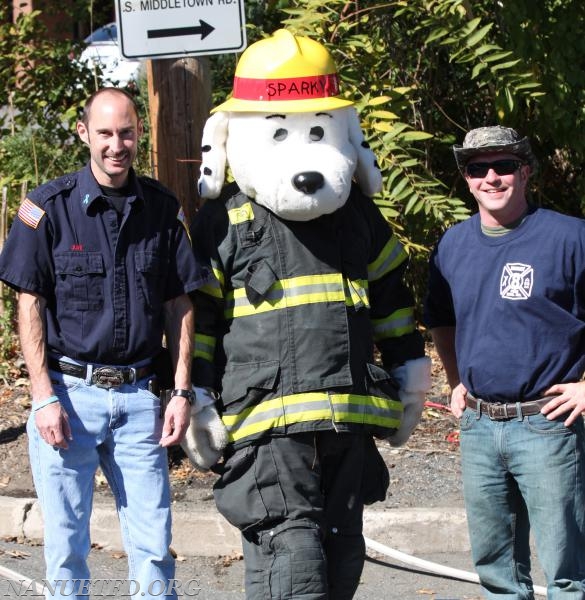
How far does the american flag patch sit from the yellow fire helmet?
71 cm

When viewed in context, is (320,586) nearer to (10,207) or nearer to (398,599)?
(398,599)

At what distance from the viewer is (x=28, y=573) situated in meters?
4.73

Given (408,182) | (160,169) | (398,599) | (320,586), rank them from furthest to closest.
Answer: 1. (408,182)
2. (160,169)
3. (398,599)
4. (320,586)

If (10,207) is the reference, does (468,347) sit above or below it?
below

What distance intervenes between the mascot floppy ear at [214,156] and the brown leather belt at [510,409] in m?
1.16

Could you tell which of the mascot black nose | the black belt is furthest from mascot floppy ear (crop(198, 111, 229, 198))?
the black belt

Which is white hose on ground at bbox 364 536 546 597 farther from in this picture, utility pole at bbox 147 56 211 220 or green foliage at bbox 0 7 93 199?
green foliage at bbox 0 7 93 199

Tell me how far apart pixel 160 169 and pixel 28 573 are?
1.84 m

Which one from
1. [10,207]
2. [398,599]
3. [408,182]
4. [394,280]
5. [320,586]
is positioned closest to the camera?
[320,586]

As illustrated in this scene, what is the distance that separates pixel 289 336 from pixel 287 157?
0.59 meters

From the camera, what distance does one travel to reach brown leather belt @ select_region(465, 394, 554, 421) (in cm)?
358

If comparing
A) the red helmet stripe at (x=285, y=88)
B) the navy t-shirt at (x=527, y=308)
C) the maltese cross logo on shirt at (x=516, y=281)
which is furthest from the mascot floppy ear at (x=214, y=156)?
the maltese cross logo on shirt at (x=516, y=281)

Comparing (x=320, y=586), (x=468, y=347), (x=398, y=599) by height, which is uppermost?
(x=468, y=347)

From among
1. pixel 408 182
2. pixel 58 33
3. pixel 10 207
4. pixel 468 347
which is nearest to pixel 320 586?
pixel 468 347
